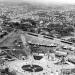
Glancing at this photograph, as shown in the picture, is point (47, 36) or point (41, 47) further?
point (47, 36)

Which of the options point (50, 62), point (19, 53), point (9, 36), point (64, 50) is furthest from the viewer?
point (9, 36)

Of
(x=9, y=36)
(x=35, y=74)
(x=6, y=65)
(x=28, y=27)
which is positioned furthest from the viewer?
(x=28, y=27)

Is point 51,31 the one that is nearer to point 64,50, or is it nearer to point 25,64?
point 64,50

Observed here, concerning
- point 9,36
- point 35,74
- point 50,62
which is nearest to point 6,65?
point 35,74

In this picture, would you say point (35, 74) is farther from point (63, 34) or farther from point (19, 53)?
point (63, 34)

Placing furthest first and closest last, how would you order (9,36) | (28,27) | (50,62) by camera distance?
(28,27)
(9,36)
(50,62)

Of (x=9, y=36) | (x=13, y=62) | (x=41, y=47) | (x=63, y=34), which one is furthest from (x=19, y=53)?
(x=63, y=34)

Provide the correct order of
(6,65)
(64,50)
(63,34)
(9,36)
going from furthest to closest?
(63,34) → (9,36) → (64,50) → (6,65)

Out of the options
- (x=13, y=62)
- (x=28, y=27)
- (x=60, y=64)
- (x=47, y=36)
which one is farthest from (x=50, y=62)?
(x=28, y=27)

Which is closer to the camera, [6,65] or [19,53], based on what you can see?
[6,65]
